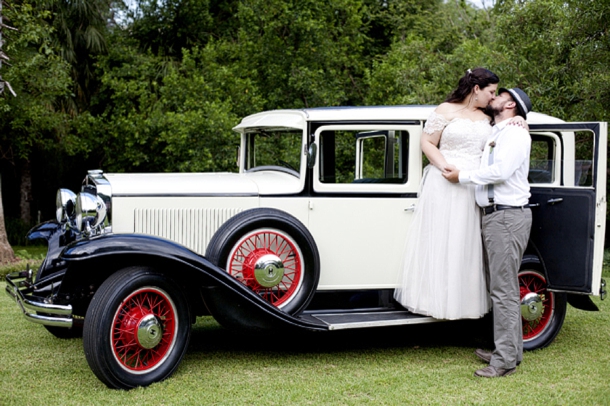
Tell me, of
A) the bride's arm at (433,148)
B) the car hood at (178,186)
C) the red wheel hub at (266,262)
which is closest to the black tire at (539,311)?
the bride's arm at (433,148)

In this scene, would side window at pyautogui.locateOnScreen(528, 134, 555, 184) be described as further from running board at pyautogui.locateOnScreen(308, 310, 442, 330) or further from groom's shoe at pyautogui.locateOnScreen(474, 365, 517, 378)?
groom's shoe at pyautogui.locateOnScreen(474, 365, 517, 378)

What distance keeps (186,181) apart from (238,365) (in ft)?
4.95

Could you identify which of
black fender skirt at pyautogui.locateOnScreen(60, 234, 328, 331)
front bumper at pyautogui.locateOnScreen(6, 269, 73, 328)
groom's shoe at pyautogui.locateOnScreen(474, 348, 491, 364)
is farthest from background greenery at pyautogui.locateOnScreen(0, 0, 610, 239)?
front bumper at pyautogui.locateOnScreen(6, 269, 73, 328)

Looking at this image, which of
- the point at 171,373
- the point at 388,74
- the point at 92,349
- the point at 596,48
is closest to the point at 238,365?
the point at 171,373

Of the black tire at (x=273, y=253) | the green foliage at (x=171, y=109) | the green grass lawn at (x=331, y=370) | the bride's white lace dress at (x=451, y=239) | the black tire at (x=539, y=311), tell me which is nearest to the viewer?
the green grass lawn at (x=331, y=370)

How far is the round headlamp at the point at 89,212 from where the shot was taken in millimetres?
4914

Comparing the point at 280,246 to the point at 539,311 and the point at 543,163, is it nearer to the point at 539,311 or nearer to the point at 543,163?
the point at 539,311

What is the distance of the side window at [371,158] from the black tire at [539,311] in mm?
1311

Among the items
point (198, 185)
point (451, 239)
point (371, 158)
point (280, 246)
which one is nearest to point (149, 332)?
point (280, 246)

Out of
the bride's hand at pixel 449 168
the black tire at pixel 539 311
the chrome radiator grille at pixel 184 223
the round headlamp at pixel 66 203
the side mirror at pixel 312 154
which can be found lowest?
the black tire at pixel 539 311

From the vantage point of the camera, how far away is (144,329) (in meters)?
4.62

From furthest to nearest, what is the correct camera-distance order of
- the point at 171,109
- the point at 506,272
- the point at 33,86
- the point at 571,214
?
1. the point at 171,109
2. the point at 33,86
3. the point at 571,214
4. the point at 506,272

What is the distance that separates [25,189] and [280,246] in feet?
51.2

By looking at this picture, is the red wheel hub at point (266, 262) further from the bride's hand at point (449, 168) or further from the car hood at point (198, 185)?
the bride's hand at point (449, 168)
